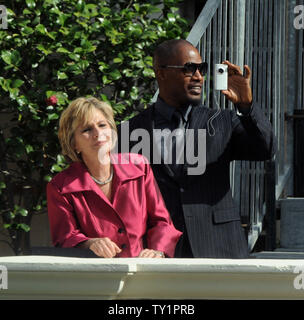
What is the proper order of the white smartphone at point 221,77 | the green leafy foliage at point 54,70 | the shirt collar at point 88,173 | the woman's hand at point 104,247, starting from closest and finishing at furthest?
the woman's hand at point 104,247
the shirt collar at point 88,173
the white smartphone at point 221,77
the green leafy foliage at point 54,70

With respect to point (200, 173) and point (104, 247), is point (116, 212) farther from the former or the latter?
point (200, 173)

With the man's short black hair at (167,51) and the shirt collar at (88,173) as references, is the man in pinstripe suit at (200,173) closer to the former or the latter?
the man's short black hair at (167,51)

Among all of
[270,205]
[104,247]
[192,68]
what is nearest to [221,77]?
[192,68]

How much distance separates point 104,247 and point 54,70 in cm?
368

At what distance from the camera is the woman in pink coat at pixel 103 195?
9.34 feet

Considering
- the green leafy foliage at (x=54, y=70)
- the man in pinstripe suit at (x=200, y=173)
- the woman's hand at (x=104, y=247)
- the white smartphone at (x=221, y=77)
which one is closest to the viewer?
the woman's hand at (x=104, y=247)

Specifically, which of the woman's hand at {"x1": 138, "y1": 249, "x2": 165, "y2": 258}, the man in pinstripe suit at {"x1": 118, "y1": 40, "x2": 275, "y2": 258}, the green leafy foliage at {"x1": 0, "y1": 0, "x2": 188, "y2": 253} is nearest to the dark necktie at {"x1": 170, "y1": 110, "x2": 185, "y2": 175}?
the man in pinstripe suit at {"x1": 118, "y1": 40, "x2": 275, "y2": 258}

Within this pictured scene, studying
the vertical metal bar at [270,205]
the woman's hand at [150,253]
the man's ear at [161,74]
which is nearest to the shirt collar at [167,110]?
the man's ear at [161,74]

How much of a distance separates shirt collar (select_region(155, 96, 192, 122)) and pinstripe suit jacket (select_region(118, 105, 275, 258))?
40 mm

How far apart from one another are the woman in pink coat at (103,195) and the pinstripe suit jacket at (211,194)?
318 mm

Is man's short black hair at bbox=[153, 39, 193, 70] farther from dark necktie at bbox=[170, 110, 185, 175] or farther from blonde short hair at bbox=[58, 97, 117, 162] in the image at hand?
blonde short hair at bbox=[58, 97, 117, 162]

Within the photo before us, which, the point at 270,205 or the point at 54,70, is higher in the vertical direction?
the point at 54,70

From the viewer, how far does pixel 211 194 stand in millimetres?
3350
